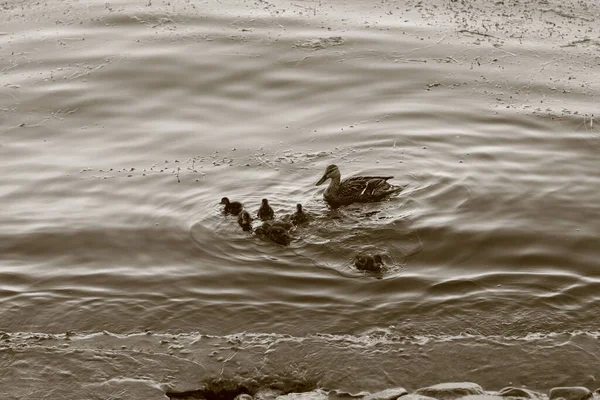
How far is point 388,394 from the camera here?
8.14 metres

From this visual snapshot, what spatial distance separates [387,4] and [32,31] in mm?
7442

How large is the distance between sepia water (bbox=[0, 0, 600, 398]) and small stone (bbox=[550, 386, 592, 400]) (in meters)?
0.13

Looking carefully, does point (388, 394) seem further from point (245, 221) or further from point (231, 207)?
point (231, 207)

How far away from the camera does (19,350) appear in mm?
8984

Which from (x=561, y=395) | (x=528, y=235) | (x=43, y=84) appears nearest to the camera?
(x=561, y=395)

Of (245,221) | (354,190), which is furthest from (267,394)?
(354,190)

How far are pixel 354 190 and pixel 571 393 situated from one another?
14.3ft

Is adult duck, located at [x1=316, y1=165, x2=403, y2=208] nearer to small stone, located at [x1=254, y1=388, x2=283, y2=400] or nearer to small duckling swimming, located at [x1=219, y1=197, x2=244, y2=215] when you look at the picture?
small duckling swimming, located at [x1=219, y1=197, x2=244, y2=215]

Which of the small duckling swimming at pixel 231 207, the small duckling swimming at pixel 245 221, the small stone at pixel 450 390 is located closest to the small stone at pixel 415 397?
the small stone at pixel 450 390

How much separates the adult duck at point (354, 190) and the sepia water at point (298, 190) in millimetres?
140

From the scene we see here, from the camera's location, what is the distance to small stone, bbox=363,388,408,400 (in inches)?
319

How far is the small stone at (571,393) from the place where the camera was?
803 centimetres

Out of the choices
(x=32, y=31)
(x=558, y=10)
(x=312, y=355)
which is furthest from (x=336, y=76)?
(x=312, y=355)

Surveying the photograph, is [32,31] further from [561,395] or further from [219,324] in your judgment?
[561,395]
